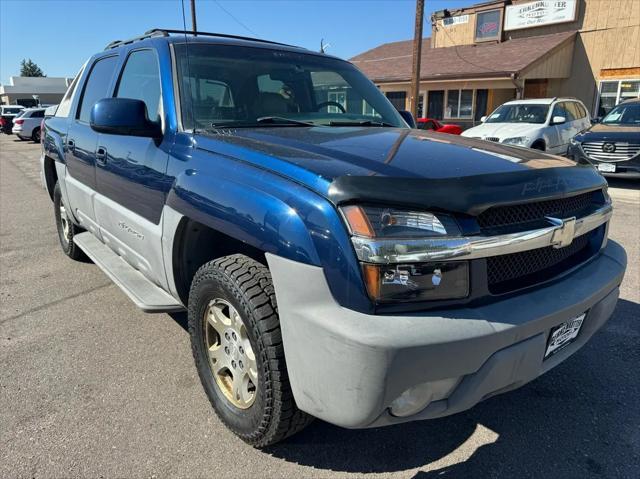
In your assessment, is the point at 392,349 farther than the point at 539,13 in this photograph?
No

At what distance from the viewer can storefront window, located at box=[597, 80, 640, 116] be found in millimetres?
19312

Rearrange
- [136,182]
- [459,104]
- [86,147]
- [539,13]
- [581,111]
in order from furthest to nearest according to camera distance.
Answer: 1. [459,104]
2. [539,13]
3. [581,111]
4. [86,147]
5. [136,182]

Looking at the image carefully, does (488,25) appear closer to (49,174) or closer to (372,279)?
(49,174)

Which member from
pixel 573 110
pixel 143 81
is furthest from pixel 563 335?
pixel 573 110

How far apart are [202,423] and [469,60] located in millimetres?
23520

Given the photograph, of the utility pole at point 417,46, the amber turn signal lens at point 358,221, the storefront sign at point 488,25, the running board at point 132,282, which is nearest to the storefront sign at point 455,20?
the storefront sign at point 488,25

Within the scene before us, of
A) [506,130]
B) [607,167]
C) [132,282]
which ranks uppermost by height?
[506,130]

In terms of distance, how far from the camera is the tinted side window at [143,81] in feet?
9.86

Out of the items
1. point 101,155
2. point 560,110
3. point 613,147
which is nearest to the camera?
point 101,155

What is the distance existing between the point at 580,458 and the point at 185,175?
7.56ft

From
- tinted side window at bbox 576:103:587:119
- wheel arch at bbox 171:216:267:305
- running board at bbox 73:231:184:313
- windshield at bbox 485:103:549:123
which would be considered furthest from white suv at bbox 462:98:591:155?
wheel arch at bbox 171:216:267:305

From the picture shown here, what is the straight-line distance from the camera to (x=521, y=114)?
11.7 metres

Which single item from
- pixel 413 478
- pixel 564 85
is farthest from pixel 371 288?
pixel 564 85

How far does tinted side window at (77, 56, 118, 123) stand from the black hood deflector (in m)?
2.77
